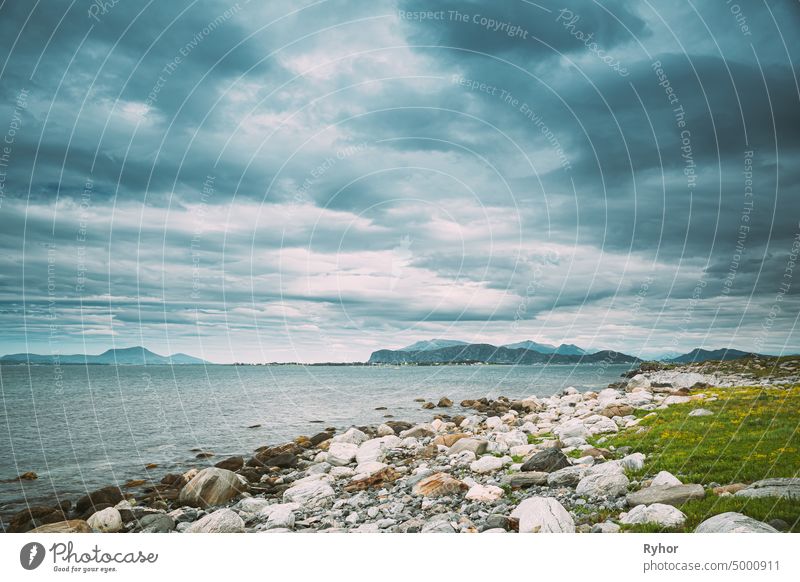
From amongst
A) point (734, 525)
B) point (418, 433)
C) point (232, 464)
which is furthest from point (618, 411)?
point (232, 464)

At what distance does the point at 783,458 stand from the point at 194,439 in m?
34.1

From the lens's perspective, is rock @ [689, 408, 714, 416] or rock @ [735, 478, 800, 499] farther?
rock @ [689, 408, 714, 416]

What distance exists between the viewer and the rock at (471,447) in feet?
66.9

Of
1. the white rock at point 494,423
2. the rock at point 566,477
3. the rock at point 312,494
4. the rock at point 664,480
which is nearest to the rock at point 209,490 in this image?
the rock at point 312,494

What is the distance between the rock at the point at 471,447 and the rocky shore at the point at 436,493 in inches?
2.2

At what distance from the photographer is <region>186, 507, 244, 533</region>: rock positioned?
1220cm

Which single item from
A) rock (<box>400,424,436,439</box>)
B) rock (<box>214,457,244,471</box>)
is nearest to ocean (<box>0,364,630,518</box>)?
rock (<box>214,457,244,471</box>)

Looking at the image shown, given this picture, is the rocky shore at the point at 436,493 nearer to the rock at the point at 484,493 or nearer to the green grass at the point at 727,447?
the rock at the point at 484,493

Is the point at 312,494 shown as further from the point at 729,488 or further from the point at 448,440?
the point at 729,488

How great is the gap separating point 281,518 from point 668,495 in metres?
10.2

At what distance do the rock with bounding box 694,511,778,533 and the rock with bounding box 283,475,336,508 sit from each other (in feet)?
35.9

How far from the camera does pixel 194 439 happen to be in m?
33.8

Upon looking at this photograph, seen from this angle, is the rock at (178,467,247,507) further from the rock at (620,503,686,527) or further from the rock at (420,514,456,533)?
the rock at (620,503,686,527)
